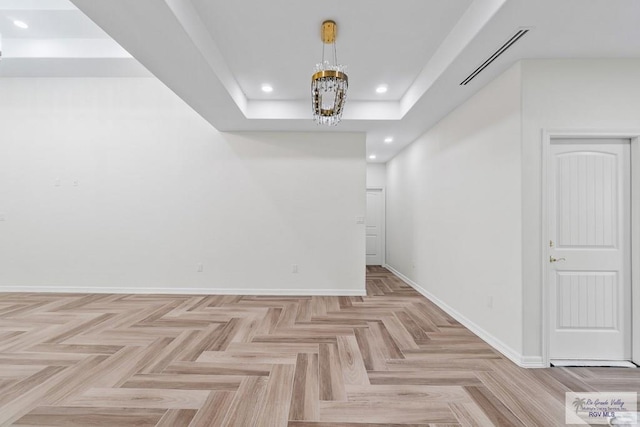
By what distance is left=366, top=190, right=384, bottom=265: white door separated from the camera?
25.2 feet

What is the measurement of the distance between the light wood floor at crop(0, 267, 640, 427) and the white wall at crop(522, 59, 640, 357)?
68 centimetres

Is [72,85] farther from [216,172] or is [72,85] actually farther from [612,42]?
[612,42]

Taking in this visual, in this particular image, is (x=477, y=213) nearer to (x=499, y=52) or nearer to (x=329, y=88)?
(x=499, y=52)

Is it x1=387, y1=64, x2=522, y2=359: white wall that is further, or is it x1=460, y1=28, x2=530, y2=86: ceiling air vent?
x1=387, y1=64, x2=522, y2=359: white wall

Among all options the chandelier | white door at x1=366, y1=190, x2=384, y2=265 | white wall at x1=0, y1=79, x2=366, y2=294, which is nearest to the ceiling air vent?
the chandelier

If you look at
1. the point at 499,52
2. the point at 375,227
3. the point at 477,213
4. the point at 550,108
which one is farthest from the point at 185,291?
the point at 550,108

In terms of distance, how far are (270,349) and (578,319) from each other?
291 centimetres

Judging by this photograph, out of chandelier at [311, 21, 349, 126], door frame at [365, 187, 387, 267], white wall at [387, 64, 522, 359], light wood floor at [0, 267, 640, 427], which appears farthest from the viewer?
door frame at [365, 187, 387, 267]

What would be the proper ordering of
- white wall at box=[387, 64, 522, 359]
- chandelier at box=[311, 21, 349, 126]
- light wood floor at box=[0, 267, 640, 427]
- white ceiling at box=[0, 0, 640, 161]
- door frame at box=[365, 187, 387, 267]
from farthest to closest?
door frame at box=[365, 187, 387, 267] → white wall at box=[387, 64, 522, 359] → chandelier at box=[311, 21, 349, 126] → white ceiling at box=[0, 0, 640, 161] → light wood floor at box=[0, 267, 640, 427]

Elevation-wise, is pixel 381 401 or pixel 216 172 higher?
pixel 216 172

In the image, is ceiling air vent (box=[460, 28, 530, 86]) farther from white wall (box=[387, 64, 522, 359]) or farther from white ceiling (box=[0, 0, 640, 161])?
white wall (box=[387, 64, 522, 359])

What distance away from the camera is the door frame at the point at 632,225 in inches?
99.9

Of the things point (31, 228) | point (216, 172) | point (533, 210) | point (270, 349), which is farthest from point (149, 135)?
point (533, 210)

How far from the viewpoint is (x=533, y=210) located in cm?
259
